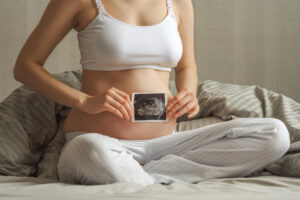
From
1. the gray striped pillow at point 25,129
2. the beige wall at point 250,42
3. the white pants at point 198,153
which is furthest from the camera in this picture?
the beige wall at point 250,42

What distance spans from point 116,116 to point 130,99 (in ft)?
0.26

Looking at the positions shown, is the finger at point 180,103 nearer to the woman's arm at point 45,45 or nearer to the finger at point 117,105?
the finger at point 117,105

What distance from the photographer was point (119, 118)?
5.54 feet

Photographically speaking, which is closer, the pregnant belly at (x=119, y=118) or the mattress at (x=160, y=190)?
the mattress at (x=160, y=190)

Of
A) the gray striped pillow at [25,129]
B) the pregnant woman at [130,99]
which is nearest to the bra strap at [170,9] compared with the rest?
the pregnant woman at [130,99]

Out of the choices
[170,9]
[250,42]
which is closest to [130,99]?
[170,9]

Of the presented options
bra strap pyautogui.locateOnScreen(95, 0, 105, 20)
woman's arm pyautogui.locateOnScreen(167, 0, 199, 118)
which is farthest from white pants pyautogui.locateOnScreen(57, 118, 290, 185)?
bra strap pyautogui.locateOnScreen(95, 0, 105, 20)

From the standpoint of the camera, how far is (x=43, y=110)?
208 centimetres

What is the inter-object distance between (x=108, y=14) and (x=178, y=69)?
419mm

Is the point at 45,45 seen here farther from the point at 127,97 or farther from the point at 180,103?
the point at 180,103

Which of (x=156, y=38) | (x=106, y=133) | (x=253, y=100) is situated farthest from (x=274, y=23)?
(x=106, y=133)

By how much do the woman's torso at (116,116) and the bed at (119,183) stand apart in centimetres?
21

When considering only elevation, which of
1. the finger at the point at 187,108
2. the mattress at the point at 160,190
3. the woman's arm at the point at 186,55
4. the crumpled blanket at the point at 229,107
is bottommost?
the mattress at the point at 160,190

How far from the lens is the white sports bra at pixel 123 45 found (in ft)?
5.64
